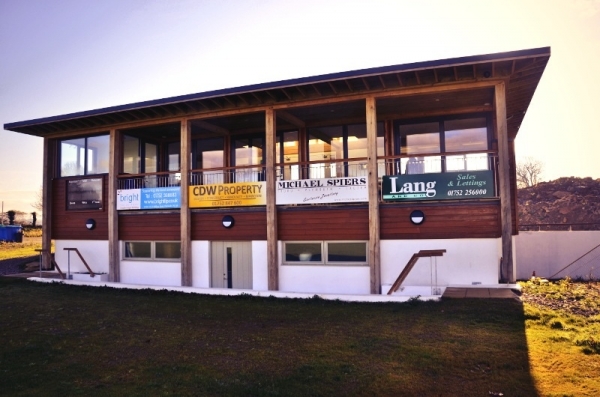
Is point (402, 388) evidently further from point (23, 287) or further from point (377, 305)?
point (23, 287)

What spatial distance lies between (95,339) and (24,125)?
12.8 metres

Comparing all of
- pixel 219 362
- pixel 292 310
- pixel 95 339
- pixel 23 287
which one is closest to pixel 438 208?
pixel 292 310

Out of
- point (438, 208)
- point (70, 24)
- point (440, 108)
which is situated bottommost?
point (438, 208)

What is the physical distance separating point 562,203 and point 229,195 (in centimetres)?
4427

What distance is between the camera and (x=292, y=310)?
11992 mm

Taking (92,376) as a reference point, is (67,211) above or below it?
above

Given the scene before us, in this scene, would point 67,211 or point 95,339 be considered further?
point 67,211

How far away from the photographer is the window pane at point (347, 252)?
568 inches

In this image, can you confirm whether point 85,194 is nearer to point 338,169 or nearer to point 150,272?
point 150,272

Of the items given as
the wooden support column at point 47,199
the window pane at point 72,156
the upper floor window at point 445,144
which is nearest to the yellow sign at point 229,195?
the upper floor window at point 445,144

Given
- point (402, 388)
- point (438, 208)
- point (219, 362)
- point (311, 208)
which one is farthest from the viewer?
point (311, 208)

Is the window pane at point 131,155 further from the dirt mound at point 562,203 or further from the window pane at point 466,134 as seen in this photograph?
the dirt mound at point 562,203

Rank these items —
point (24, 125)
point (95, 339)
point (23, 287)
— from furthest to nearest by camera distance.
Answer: point (24, 125) < point (23, 287) < point (95, 339)

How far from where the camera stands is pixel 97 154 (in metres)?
18.8
